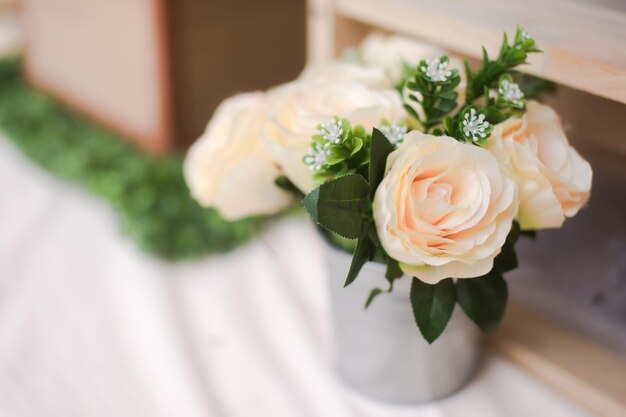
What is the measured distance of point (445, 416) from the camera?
1.95ft

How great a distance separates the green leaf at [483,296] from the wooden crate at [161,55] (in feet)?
1.82

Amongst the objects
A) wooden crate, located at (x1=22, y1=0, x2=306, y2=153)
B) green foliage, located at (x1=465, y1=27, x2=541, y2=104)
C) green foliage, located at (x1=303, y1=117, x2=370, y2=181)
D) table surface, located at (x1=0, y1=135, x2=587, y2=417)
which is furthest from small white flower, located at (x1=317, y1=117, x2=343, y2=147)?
wooden crate, located at (x1=22, y1=0, x2=306, y2=153)

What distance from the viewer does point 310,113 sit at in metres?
0.52

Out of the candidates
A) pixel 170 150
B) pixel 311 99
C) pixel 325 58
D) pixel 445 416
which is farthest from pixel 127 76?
pixel 445 416

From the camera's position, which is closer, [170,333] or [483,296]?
[483,296]

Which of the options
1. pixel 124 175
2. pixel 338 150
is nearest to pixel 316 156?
pixel 338 150

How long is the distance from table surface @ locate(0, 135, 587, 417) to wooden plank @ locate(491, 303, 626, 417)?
0.01 meters

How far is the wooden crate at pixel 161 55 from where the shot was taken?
0.93 metres

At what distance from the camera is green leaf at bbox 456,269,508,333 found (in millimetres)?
510

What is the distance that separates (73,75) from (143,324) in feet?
1.68

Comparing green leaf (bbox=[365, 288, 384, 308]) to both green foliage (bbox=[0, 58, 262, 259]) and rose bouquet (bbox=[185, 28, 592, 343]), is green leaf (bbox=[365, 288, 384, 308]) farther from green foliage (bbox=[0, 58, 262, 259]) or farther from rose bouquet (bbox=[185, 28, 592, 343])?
green foliage (bbox=[0, 58, 262, 259])

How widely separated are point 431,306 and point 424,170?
0.33ft

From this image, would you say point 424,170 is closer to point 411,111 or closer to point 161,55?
point 411,111

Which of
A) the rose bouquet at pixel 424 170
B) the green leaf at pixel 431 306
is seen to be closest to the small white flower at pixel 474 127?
the rose bouquet at pixel 424 170
